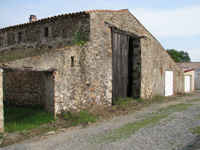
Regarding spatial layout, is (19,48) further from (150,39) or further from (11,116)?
(150,39)

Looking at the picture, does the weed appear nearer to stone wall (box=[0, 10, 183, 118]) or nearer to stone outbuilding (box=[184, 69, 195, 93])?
stone wall (box=[0, 10, 183, 118])

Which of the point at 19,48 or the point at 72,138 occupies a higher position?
the point at 19,48

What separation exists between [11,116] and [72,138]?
11.8 feet

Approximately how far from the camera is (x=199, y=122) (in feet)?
25.7

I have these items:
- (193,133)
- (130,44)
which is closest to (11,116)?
(193,133)

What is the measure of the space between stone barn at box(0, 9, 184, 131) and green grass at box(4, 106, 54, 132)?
0.46 meters

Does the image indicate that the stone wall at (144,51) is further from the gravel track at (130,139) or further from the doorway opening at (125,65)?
the gravel track at (130,139)

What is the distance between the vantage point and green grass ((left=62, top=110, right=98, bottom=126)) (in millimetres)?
8539

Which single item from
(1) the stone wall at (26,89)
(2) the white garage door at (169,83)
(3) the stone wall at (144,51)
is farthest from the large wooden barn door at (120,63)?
(2) the white garage door at (169,83)

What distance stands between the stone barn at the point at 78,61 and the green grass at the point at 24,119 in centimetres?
46

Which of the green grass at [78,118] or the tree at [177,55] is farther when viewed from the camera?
the tree at [177,55]

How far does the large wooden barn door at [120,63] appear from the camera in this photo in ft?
40.1

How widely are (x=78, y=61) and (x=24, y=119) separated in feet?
10.6

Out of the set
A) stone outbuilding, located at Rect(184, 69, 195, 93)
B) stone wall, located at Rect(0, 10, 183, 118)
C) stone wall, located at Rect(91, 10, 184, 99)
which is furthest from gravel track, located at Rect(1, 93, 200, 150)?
stone outbuilding, located at Rect(184, 69, 195, 93)
